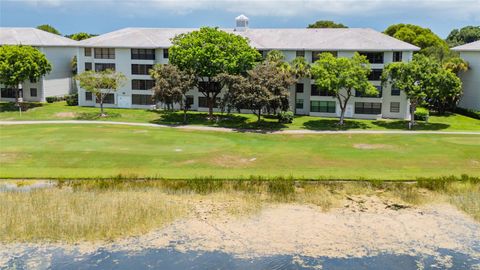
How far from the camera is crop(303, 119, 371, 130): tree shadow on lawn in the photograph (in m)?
64.3

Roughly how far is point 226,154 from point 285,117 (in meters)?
22.7

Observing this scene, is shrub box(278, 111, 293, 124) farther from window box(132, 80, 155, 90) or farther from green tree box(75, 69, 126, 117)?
green tree box(75, 69, 126, 117)

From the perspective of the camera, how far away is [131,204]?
30594 mm

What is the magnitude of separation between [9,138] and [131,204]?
27.7 m

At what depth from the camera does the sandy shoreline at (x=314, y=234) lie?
24.8 meters

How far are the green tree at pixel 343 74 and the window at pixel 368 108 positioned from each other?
6.32 m

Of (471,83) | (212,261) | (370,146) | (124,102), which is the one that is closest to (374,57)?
(471,83)

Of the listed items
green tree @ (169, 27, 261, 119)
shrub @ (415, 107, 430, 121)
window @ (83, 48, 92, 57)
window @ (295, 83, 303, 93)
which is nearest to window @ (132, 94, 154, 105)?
window @ (83, 48, 92, 57)

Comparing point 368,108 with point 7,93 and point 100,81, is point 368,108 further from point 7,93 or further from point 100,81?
point 7,93

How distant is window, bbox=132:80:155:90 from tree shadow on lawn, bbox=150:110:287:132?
7.10m

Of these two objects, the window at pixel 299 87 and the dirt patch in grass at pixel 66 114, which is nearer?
the dirt patch in grass at pixel 66 114

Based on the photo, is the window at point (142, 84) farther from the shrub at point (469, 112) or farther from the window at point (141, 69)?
the shrub at point (469, 112)

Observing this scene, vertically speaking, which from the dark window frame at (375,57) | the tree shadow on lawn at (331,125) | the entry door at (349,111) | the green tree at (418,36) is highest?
the green tree at (418,36)

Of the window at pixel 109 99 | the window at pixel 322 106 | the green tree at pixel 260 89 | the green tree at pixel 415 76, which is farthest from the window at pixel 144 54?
the green tree at pixel 415 76
